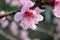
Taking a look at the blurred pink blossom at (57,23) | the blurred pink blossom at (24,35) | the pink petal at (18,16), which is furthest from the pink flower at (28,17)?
the blurred pink blossom at (57,23)

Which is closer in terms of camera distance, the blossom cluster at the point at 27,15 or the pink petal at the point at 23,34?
the blossom cluster at the point at 27,15

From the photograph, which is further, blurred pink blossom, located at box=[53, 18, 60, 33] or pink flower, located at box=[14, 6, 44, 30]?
blurred pink blossom, located at box=[53, 18, 60, 33]

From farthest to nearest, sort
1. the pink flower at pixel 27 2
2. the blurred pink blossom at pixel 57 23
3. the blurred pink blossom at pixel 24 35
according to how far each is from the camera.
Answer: the blurred pink blossom at pixel 57 23 → the blurred pink blossom at pixel 24 35 → the pink flower at pixel 27 2

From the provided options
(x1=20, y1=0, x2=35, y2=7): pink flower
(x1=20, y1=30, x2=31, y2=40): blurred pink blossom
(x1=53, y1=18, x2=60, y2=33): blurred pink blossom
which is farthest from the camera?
(x1=53, y1=18, x2=60, y2=33): blurred pink blossom

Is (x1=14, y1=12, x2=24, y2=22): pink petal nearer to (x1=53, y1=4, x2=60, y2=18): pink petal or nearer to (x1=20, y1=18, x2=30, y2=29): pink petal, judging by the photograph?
(x1=20, y1=18, x2=30, y2=29): pink petal

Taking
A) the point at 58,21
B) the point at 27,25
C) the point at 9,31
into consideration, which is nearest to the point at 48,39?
the point at 58,21

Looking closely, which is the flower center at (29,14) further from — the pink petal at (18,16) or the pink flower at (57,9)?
the pink flower at (57,9)

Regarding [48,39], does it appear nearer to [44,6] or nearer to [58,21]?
[58,21]

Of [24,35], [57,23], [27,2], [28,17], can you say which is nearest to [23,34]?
[24,35]

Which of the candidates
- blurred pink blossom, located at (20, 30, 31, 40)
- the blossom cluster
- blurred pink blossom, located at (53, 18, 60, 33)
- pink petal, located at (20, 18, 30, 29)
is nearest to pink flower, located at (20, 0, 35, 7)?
the blossom cluster
